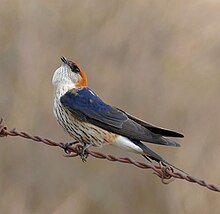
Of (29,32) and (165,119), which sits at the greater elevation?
(29,32)

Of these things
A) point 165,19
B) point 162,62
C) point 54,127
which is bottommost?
point 54,127

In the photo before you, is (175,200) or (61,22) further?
(61,22)

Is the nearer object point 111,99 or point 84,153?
point 84,153

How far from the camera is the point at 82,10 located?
21.9 feet

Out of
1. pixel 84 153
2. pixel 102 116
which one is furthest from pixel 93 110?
pixel 84 153

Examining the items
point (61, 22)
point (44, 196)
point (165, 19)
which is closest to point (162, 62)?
point (165, 19)

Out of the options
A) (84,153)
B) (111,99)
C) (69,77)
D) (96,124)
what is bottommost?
(84,153)

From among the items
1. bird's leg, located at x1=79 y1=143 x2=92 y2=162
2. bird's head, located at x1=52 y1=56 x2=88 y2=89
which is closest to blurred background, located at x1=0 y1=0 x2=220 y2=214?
bird's head, located at x1=52 y1=56 x2=88 y2=89

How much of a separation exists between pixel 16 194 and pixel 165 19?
186 centimetres

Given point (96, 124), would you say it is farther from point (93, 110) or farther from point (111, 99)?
point (111, 99)

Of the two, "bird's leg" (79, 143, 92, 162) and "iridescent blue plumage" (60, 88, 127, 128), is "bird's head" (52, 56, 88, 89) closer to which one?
"iridescent blue plumage" (60, 88, 127, 128)

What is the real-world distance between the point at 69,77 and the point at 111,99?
5.49 feet

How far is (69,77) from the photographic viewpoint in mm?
4555

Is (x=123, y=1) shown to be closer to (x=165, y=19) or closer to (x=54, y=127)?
(x=165, y=19)
